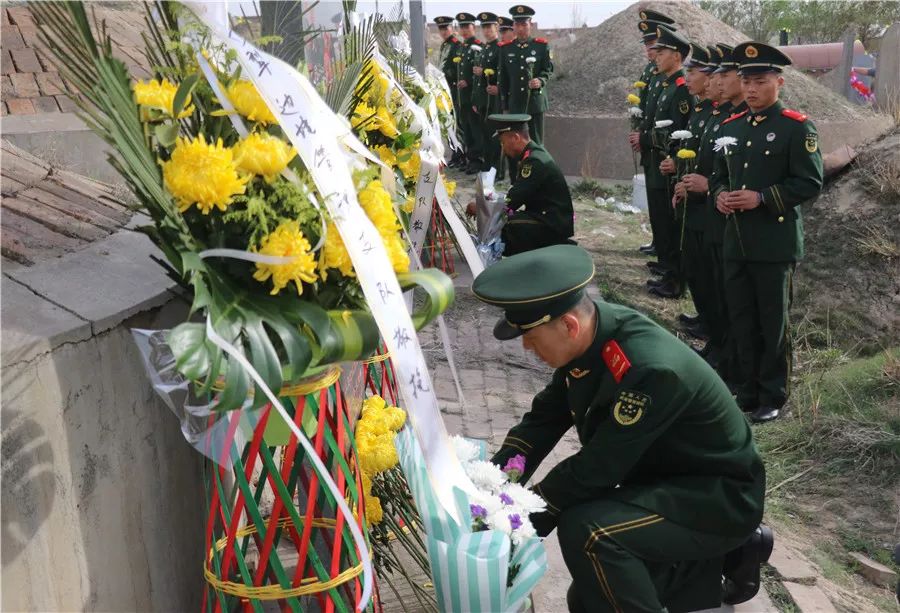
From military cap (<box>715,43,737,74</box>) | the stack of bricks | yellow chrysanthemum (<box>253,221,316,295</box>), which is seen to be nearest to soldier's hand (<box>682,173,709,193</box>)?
military cap (<box>715,43,737,74</box>)

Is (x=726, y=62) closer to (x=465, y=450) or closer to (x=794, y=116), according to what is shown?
(x=794, y=116)

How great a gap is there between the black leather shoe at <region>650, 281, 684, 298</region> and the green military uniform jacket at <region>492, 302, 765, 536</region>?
519 centimetres

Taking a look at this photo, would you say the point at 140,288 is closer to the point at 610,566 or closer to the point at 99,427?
the point at 99,427

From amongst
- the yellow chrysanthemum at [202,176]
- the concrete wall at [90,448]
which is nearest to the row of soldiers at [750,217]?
the concrete wall at [90,448]

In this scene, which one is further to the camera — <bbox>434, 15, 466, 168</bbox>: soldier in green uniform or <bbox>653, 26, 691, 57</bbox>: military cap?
<bbox>434, 15, 466, 168</bbox>: soldier in green uniform

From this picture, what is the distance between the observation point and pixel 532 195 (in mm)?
7684

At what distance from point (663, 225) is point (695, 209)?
1.49 m

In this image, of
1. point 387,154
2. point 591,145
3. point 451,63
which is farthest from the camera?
point 451,63

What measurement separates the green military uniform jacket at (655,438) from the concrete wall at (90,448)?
1.19m

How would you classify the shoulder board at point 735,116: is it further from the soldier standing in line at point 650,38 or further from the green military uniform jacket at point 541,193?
the soldier standing in line at point 650,38

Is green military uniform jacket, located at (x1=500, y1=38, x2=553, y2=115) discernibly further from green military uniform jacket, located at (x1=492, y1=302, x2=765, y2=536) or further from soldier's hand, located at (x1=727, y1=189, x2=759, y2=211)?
green military uniform jacket, located at (x1=492, y1=302, x2=765, y2=536)

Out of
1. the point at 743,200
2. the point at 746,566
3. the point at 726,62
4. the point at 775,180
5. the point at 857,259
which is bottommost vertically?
the point at 857,259

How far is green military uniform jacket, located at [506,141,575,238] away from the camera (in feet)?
24.8

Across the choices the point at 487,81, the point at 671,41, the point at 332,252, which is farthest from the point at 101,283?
the point at 487,81
